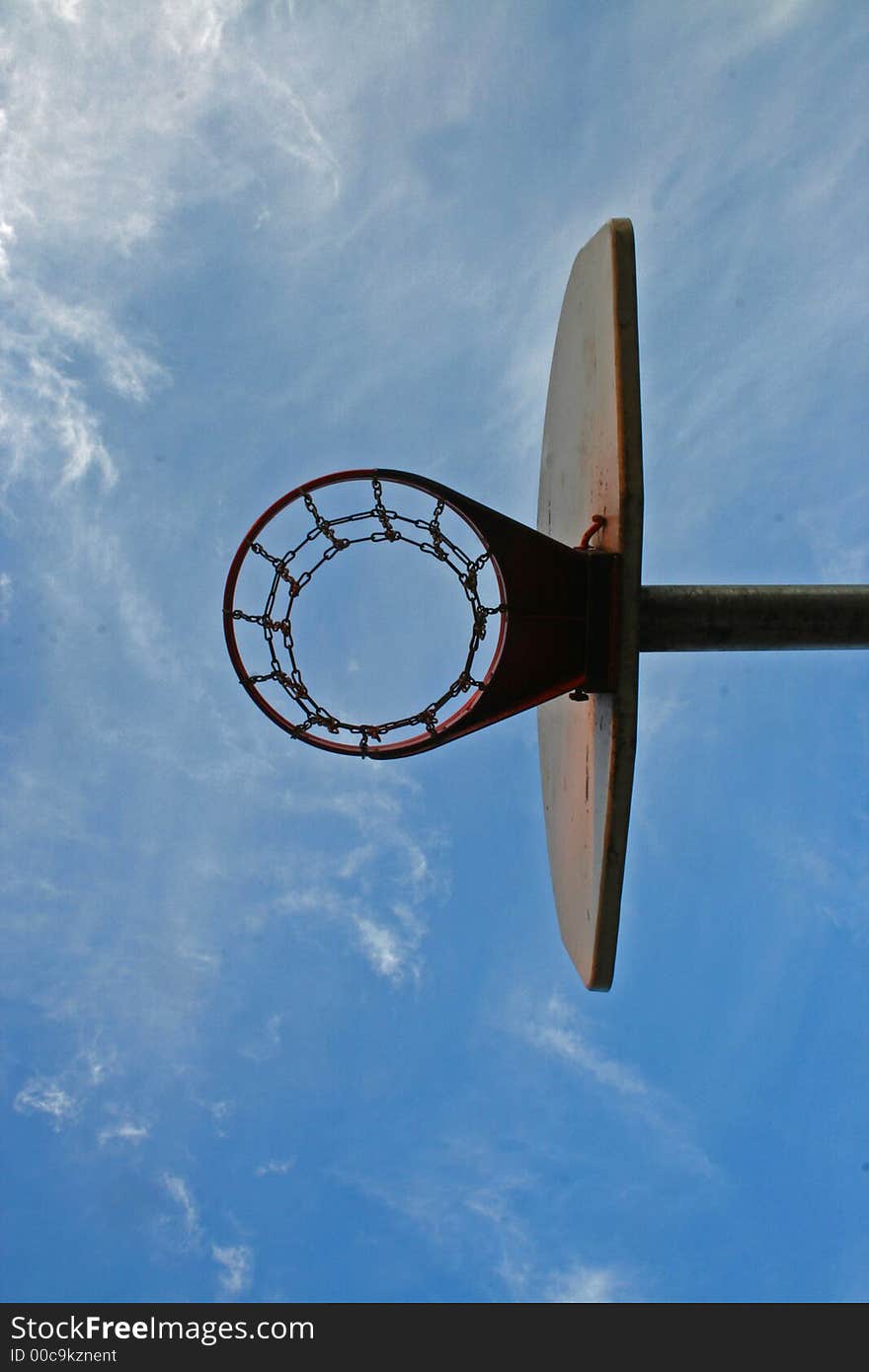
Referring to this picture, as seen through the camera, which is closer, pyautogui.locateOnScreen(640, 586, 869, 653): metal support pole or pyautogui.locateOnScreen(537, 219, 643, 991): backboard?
pyautogui.locateOnScreen(537, 219, 643, 991): backboard

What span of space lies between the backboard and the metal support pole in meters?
0.72

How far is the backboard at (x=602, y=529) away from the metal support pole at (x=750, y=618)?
2.35ft

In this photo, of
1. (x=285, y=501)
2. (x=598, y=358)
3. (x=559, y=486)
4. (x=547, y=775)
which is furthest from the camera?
(x=547, y=775)

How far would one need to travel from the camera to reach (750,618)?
24.8 feet

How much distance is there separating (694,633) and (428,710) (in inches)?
78.5

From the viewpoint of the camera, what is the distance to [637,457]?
6199 mm

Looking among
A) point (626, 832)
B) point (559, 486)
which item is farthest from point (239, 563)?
point (626, 832)

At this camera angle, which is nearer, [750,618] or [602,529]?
[602,529]

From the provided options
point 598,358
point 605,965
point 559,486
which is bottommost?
point 605,965

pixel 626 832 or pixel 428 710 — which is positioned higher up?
pixel 428 710

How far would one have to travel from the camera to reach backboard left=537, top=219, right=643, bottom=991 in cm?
630

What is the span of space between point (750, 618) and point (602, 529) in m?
1.46

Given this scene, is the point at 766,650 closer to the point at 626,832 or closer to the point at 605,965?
the point at 626,832

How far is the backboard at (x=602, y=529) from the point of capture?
6.30 m
